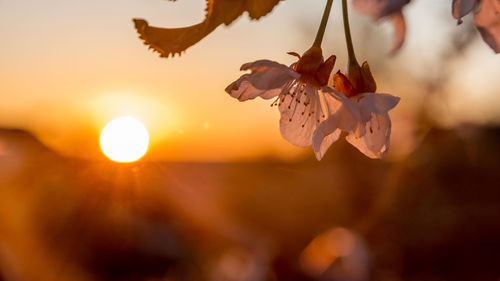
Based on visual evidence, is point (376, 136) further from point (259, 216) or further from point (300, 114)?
point (259, 216)

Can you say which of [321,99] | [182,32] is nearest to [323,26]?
[321,99]

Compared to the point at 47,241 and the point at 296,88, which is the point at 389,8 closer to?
the point at 296,88

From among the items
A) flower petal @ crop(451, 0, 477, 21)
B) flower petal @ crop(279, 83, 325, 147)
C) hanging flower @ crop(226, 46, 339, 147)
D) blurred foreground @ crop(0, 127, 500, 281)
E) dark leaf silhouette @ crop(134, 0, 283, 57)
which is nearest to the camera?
dark leaf silhouette @ crop(134, 0, 283, 57)

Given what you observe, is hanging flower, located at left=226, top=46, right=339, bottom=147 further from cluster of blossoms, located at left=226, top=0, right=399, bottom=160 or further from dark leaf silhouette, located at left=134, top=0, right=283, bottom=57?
dark leaf silhouette, located at left=134, top=0, right=283, bottom=57

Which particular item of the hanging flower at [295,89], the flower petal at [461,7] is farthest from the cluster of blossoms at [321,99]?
the flower petal at [461,7]

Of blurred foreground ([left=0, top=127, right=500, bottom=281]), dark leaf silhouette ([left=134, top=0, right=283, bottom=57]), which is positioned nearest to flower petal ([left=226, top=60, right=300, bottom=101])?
dark leaf silhouette ([left=134, top=0, right=283, bottom=57])
